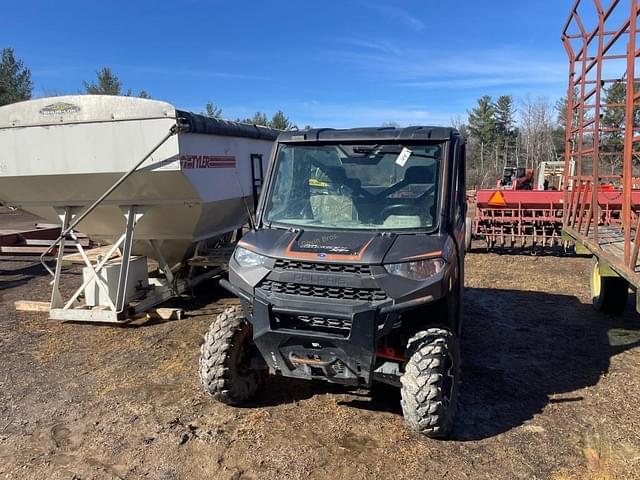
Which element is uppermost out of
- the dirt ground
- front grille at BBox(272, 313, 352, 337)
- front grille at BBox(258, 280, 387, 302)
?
front grille at BBox(258, 280, 387, 302)

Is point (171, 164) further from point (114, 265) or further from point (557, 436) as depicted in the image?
point (557, 436)

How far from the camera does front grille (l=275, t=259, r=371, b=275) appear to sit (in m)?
3.45

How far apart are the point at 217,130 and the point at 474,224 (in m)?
7.14

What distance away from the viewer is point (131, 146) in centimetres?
577

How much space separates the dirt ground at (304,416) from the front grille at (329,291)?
3.49 feet

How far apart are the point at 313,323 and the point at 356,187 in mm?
1199

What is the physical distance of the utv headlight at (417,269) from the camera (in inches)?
135

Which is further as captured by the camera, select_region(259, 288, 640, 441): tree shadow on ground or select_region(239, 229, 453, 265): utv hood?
select_region(259, 288, 640, 441): tree shadow on ground

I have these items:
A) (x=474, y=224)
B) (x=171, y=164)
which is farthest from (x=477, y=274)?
(x=171, y=164)

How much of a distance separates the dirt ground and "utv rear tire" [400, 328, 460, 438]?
7.2 inches

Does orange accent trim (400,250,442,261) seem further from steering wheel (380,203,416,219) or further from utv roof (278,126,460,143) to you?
utv roof (278,126,460,143)

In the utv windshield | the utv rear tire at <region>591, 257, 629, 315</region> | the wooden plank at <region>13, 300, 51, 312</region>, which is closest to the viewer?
the utv windshield

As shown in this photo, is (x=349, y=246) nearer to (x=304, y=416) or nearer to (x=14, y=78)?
(x=304, y=416)

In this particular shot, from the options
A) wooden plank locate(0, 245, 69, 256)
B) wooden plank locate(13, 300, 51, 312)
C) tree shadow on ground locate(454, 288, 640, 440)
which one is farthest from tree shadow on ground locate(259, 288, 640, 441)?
wooden plank locate(0, 245, 69, 256)
